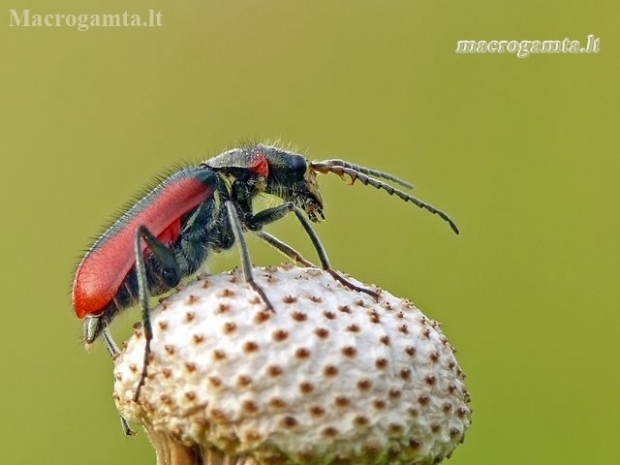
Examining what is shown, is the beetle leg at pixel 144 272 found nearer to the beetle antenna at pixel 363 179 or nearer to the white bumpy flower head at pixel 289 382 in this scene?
the white bumpy flower head at pixel 289 382

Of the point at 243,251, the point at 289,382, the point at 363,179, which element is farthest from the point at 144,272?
the point at 363,179

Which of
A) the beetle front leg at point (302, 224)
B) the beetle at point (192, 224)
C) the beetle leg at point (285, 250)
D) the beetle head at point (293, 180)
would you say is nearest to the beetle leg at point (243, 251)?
the beetle at point (192, 224)

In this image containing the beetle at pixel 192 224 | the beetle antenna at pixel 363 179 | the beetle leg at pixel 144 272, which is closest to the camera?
the beetle leg at pixel 144 272

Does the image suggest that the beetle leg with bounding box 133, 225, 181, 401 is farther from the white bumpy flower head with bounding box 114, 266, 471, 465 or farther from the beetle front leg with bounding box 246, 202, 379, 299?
the beetle front leg with bounding box 246, 202, 379, 299

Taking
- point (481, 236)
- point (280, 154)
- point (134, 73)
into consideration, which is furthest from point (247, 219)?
point (134, 73)

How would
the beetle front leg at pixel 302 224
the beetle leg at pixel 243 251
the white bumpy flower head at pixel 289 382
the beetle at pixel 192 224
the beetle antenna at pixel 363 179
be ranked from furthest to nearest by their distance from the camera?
the beetle antenna at pixel 363 179 → the beetle front leg at pixel 302 224 → the beetle at pixel 192 224 → the beetle leg at pixel 243 251 → the white bumpy flower head at pixel 289 382

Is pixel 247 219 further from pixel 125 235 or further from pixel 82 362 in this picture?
pixel 82 362

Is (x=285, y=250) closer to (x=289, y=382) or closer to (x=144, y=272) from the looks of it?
(x=144, y=272)
